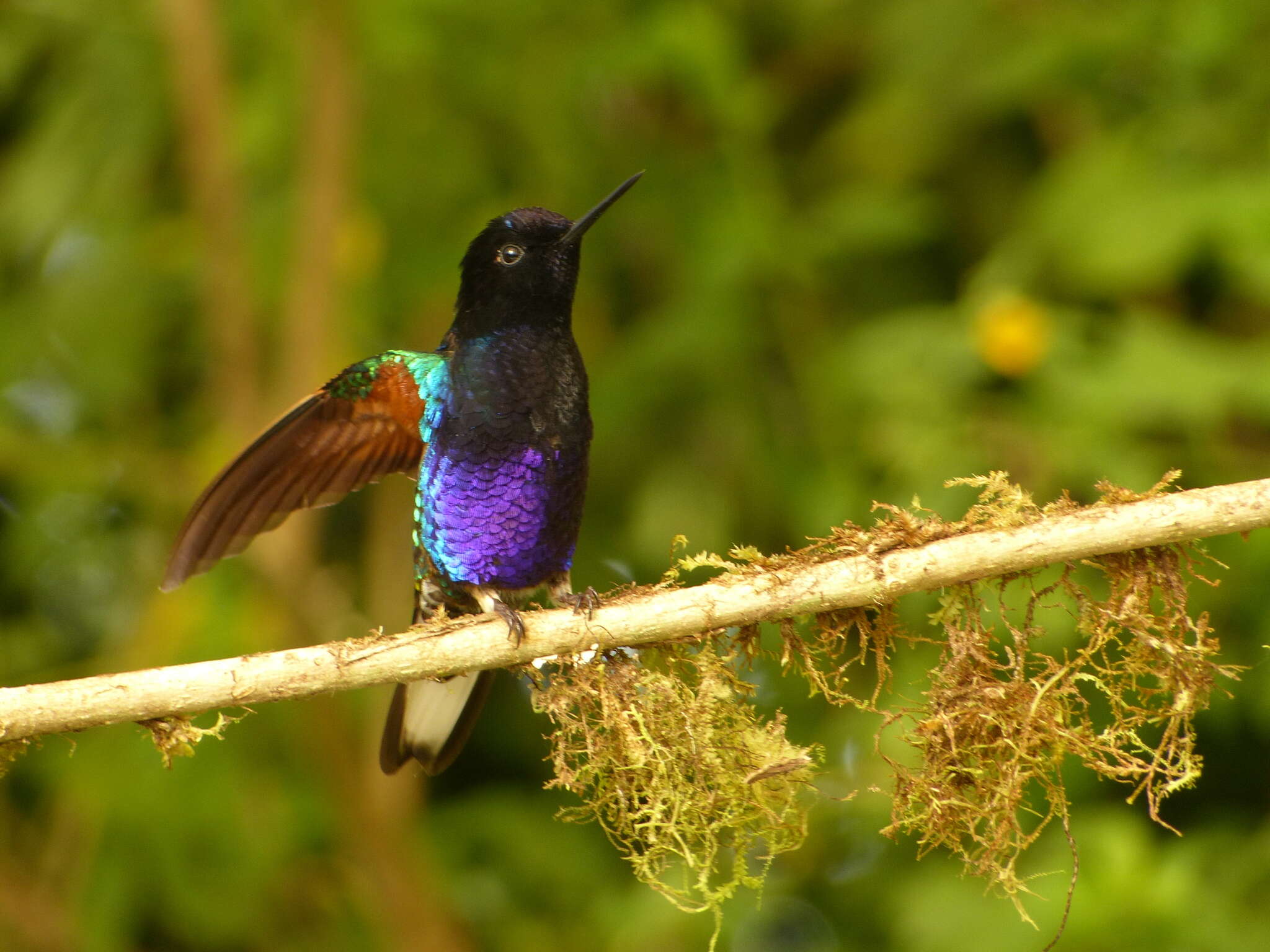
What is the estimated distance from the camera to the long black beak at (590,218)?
10.7 ft

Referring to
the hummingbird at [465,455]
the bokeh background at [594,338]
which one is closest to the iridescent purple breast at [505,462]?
the hummingbird at [465,455]

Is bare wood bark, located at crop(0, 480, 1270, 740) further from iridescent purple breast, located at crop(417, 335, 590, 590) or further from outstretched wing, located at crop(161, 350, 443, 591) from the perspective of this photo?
outstretched wing, located at crop(161, 350, 443, 591)

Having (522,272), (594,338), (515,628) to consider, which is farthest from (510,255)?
(594,338)

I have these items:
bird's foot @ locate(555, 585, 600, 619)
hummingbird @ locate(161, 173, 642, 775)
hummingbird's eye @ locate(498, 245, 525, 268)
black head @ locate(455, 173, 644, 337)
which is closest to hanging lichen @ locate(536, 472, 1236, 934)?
bird's foot @ locate(555, 585, 600, 619)

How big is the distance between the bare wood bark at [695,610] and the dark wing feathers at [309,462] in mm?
869

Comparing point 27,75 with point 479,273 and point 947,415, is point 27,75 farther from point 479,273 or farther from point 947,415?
point 947,415

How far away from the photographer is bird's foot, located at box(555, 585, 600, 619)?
8.50ft

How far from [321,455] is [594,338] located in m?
2.37

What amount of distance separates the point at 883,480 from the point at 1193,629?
6.31 ft

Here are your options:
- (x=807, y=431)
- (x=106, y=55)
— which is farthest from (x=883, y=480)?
(x=106, y=55)

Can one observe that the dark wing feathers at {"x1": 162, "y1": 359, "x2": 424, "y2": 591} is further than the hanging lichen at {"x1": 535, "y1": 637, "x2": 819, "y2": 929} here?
Yes

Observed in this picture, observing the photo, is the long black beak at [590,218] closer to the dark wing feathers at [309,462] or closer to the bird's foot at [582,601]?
the dark wing feathers at [309,462]

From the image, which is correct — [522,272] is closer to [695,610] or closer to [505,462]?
[505,462]

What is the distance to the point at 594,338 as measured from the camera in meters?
5.68
